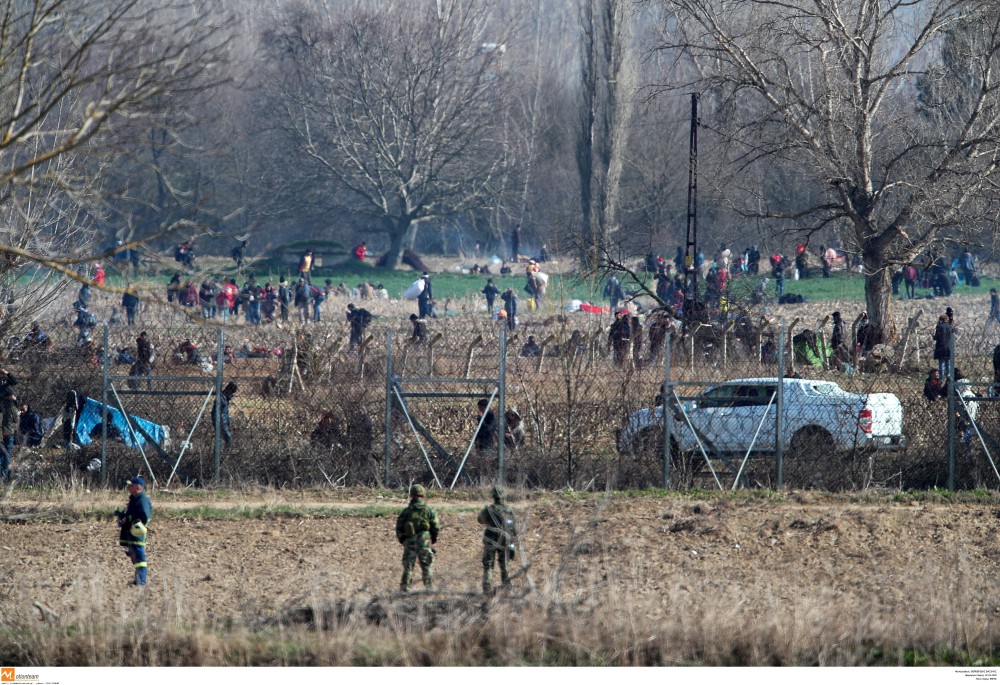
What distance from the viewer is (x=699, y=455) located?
1461 cm

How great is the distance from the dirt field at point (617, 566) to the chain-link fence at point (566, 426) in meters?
0.64

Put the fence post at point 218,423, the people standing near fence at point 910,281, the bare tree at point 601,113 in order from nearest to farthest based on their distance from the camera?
the fence post at point 218,423 → the people standing near fence at point 910,281 → the bare tree at point 601,113

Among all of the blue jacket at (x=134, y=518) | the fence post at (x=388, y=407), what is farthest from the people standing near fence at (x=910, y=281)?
the blue jacket at (x=134, y=518)

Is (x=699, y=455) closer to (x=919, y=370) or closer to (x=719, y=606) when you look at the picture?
(x=919, y=370)

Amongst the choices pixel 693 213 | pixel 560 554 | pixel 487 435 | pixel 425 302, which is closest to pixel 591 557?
pixel 560 554

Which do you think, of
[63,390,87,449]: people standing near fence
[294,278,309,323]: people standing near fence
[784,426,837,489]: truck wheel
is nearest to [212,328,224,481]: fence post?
[63,390,87,449]: people standing near fence

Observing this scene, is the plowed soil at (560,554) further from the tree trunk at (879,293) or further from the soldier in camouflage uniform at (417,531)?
the tree trunk at (879,293)

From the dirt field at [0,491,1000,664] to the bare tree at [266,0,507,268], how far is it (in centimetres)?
4515

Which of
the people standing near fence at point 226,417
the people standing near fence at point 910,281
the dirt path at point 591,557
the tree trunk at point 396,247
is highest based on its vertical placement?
the tree trunk at point 396,247

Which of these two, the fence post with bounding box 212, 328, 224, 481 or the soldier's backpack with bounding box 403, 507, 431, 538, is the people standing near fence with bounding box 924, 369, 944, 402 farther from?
the fence post with bounding box 212, 328, 224, 481

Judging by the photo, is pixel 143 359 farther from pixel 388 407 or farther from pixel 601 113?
pixel 601 113

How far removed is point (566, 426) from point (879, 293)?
12995mm

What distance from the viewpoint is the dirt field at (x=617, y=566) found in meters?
8.09

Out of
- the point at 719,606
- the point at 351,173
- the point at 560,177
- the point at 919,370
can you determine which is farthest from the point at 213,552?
the point at 560,177
